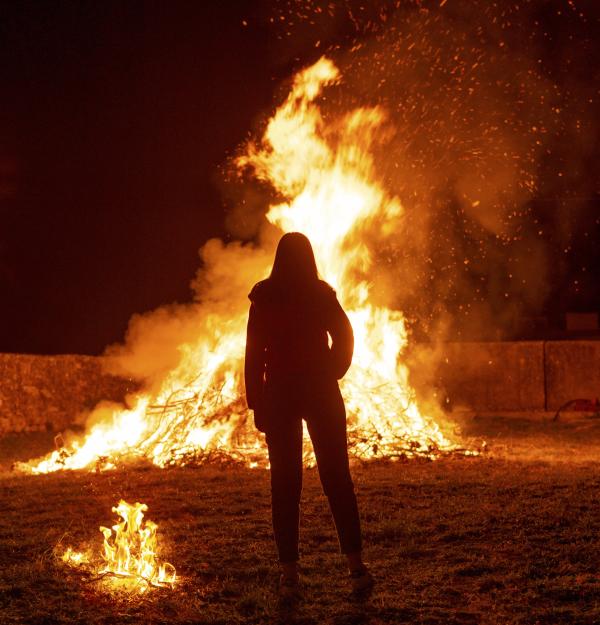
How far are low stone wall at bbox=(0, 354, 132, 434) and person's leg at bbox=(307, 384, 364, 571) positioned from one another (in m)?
11.5

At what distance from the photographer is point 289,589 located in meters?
4.44

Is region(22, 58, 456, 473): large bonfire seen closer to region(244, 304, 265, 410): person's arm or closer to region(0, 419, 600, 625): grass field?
region(0, 419, 600, 625): grass field

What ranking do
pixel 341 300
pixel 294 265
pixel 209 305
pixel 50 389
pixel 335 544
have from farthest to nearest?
pixel 50 389, pixel 209 305, pixel 341 300, pixel 335 544, pixel 294 265

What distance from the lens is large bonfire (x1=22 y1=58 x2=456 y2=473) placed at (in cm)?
1068

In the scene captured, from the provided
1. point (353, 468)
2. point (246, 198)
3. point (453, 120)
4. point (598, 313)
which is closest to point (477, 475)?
point (353, 468)

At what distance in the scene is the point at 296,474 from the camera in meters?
4.52

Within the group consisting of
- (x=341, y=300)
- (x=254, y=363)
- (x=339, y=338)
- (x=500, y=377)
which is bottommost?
(x=254, y=363)

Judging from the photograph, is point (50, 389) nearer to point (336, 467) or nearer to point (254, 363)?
point (254, 363)

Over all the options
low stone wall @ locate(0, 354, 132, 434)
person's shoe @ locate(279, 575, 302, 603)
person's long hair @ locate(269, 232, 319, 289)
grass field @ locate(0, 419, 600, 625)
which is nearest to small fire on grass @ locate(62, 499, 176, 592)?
grass field @ locate(0, 419, 600, 625)

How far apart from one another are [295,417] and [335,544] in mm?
1529

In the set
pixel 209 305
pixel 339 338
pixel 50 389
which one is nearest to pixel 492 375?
pixel 209 305

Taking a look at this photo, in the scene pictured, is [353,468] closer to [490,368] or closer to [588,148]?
[490,368]

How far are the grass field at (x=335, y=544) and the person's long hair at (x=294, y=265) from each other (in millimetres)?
1707

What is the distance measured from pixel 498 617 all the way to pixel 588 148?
1660 cm
